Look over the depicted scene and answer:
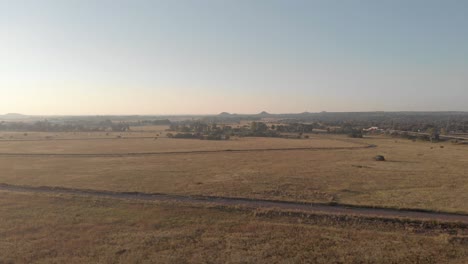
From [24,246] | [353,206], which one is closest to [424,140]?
[353,206]

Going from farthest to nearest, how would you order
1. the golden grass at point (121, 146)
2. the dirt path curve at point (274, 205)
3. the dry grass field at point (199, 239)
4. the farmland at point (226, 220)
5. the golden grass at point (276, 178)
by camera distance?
the golden grass at point (121, 146), the golden grass at point (276, 178), the dirt path curve at point (274, 205), the farmland at point (226, 220), the dry grass field at point (199, 239)

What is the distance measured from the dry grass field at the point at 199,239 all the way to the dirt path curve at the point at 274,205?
7.98 feet

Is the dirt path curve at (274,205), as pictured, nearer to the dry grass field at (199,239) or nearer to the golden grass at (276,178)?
the golden grass at (276,178)

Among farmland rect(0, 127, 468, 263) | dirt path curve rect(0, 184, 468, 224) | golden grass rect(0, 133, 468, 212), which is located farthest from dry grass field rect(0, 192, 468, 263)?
golden grass rect(0, 133, 468, 212)

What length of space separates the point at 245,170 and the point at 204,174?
7113 millimetres

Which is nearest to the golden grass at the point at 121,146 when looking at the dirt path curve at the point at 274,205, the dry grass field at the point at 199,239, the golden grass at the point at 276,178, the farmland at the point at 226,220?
the golden grass at the point at 276,178

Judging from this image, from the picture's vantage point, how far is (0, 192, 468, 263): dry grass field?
61.8 ft

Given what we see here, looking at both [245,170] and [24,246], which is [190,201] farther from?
[245,170]

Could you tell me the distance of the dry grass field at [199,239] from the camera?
18.8 metres

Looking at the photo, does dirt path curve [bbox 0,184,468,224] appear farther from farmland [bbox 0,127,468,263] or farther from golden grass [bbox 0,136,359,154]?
golden grass [bbox 0,136,359,154]

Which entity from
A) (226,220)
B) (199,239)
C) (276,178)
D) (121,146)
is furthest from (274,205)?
(121,146)

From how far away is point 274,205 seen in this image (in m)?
30.2

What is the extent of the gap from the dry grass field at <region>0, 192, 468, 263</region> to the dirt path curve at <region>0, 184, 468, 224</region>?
7.98 ft

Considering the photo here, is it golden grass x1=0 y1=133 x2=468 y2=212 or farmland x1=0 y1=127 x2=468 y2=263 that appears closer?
farmland x1=0 y1=127 x2=468 y2=263
